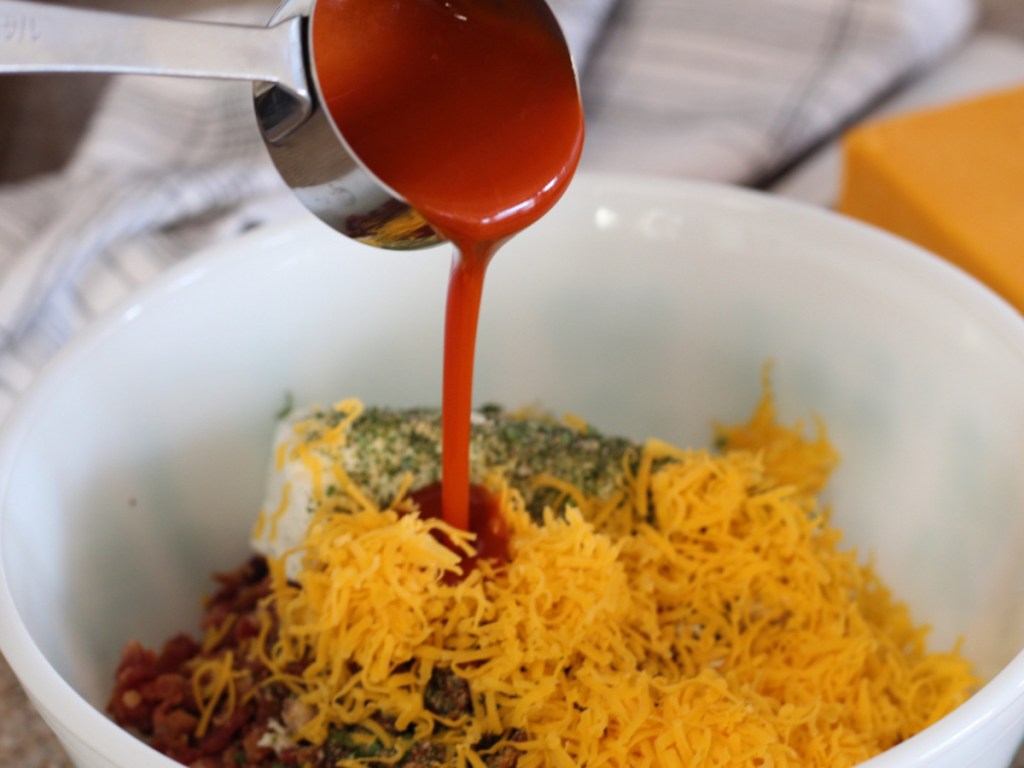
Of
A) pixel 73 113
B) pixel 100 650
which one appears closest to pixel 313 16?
pixel 100 650

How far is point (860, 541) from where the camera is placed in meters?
1.16

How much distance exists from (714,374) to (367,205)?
553mm

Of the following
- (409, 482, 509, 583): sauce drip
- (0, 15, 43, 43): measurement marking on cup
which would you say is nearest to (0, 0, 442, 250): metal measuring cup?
(0, 15, 43, 43): measurement marking on cup

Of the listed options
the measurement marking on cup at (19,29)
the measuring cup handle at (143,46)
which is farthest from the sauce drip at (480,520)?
the measurement marking on cup at (19,29)

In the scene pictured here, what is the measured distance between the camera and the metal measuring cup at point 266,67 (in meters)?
0.70

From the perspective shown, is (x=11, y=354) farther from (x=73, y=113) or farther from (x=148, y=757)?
(x=73, y=113)

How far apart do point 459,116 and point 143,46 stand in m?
0.26

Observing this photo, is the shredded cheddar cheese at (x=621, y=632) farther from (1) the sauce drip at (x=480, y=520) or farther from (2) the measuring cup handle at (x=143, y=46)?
(2) the measuring cup handle at (x=143, y=46)

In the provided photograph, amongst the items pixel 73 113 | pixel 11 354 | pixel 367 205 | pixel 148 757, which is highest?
pixel 367 205

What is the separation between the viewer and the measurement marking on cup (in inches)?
27.2

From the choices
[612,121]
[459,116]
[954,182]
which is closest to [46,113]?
[612,121]

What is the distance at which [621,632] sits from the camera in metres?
0.96

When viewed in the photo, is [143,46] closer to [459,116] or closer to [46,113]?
[459,116]

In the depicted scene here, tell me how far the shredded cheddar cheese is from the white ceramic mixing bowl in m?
0.11
